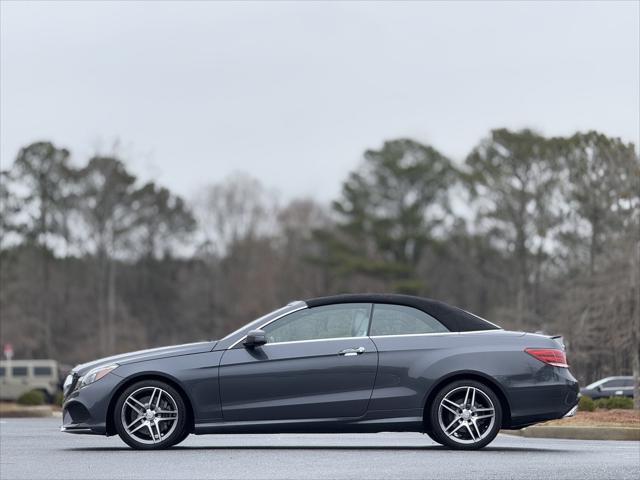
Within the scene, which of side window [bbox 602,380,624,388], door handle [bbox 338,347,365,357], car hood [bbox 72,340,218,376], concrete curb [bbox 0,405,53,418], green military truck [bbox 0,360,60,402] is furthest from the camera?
green military truck [bbox 0,360,60,402]

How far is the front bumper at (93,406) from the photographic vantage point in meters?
12.7

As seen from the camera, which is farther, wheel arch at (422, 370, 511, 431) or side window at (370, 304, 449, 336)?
side window at (370, 304, 449, 336)

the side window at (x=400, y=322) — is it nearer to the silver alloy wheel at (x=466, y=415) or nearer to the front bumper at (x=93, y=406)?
the silver alloy wheel at (x=466, y=415)

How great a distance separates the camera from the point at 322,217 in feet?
290

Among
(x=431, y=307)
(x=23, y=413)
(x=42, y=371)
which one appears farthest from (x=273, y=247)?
(x=431, y=307)

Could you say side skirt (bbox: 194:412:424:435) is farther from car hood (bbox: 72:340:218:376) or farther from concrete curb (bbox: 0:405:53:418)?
concrete curb (bbox: 0:405:53:418)

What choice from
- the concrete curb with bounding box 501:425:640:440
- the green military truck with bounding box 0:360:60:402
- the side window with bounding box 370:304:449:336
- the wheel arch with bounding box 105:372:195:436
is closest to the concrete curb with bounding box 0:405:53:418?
the concrete curb with bounding box 501:425:640:440

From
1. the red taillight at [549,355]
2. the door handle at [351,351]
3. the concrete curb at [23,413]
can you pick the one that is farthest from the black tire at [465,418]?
the concrete curb at [23,413]

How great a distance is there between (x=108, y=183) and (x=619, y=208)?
3798 centimetres

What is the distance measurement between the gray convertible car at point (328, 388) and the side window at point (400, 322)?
0.05 metres

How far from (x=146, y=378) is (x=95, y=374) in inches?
19.4

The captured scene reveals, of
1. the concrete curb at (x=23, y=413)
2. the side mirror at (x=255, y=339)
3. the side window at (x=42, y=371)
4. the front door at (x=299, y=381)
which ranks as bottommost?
the concrete curb at (x=23, y=413)

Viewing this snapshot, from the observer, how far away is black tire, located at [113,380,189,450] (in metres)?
12.6

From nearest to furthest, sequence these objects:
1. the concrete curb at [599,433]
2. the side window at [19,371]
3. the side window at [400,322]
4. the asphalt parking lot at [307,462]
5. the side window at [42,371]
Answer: the asphalt parking lot at [307,462] < the side window at [400,322] < the concrete curb at [599,433] < the side window at [19,371] < the side window at [42,371]
